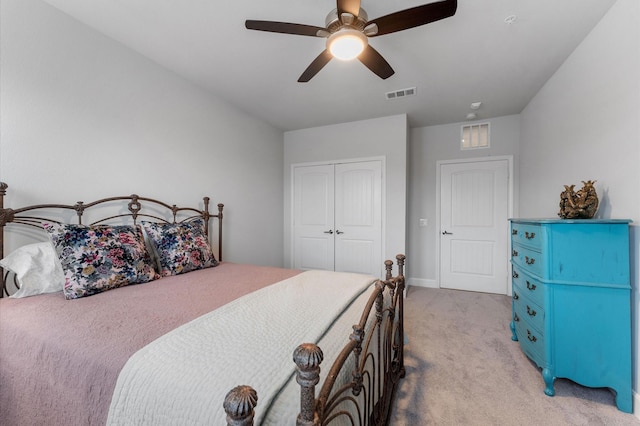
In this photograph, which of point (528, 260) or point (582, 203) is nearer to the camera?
point (582, 203)

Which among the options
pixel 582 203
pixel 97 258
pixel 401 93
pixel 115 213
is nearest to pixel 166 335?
pixel 97 258

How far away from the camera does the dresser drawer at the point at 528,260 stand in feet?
6.18

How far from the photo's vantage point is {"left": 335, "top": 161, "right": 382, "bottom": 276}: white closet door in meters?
3.92

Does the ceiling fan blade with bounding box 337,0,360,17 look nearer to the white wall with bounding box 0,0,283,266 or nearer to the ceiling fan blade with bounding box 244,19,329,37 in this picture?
the ceiling fan blade with bounding box 244,19,329,37

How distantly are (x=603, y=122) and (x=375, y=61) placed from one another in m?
1.66

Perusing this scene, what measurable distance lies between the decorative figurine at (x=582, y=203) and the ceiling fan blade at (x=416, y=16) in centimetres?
149

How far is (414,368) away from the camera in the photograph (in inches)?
81.0

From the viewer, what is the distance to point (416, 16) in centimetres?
152

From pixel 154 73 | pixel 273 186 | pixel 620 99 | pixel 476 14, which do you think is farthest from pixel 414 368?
pixel 154 73

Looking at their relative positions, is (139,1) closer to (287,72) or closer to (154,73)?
(154,73)

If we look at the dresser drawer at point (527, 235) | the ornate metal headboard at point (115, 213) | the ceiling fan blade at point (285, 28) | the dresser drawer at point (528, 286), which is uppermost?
the ceiling fan blade at point (285, 28)

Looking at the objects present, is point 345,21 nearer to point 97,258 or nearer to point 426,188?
point 97,258

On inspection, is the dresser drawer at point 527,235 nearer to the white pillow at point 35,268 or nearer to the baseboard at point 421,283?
the baseboard at point 421,283

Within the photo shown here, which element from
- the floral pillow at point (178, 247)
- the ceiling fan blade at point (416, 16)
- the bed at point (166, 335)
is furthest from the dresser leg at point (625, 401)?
the floral pillow at point (178, 247)
